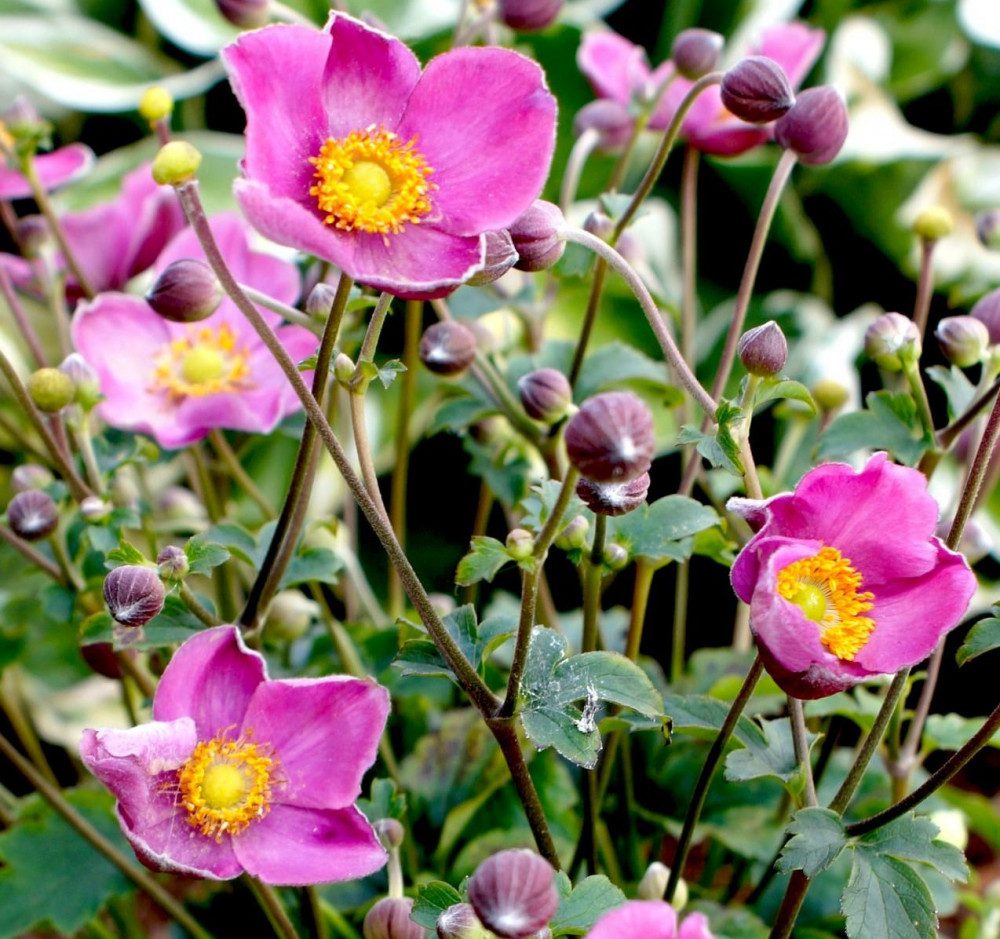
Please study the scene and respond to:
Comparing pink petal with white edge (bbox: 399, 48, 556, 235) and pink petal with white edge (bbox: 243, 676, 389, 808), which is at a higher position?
pink petal with white edge (bbox: 399, 48, 556, 235)

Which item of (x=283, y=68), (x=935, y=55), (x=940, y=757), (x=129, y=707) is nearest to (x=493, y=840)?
(x=129, y=707)

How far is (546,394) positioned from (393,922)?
9.7 inches

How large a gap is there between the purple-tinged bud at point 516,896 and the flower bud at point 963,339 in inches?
14.0

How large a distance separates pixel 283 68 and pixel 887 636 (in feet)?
1.19

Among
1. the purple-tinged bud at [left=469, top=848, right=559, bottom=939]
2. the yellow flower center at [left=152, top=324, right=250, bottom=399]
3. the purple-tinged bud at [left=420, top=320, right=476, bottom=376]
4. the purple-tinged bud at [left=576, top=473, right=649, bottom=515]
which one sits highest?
the purple-tinged bud at [left=576, top=473, right=649, bottom=515]

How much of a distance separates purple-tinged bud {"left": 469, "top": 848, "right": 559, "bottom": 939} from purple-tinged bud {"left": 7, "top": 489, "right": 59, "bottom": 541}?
13.2 inches

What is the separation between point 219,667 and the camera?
0.53 m

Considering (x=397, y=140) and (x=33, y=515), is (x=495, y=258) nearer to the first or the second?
(x=397, y=140)

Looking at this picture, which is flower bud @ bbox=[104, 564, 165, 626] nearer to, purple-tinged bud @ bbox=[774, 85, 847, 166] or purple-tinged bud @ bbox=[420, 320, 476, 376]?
purple-tinged bud @ bbox=[420, 320, 476, 376]

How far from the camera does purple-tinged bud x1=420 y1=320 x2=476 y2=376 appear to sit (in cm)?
61

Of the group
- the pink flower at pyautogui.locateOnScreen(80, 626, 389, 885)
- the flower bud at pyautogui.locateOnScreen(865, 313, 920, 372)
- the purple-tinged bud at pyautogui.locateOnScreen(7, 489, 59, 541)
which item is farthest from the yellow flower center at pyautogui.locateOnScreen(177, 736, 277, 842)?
the flower bud at pyautogui.locateOnScreen(865, 313, 920, 372)

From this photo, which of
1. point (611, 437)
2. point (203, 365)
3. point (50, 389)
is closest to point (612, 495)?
point (611, 437)

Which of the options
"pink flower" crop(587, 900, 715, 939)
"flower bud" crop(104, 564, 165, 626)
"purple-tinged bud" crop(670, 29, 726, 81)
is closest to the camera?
"pink flower" crop(587, 900, 715, 939)

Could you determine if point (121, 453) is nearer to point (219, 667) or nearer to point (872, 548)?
point (219, 667)
